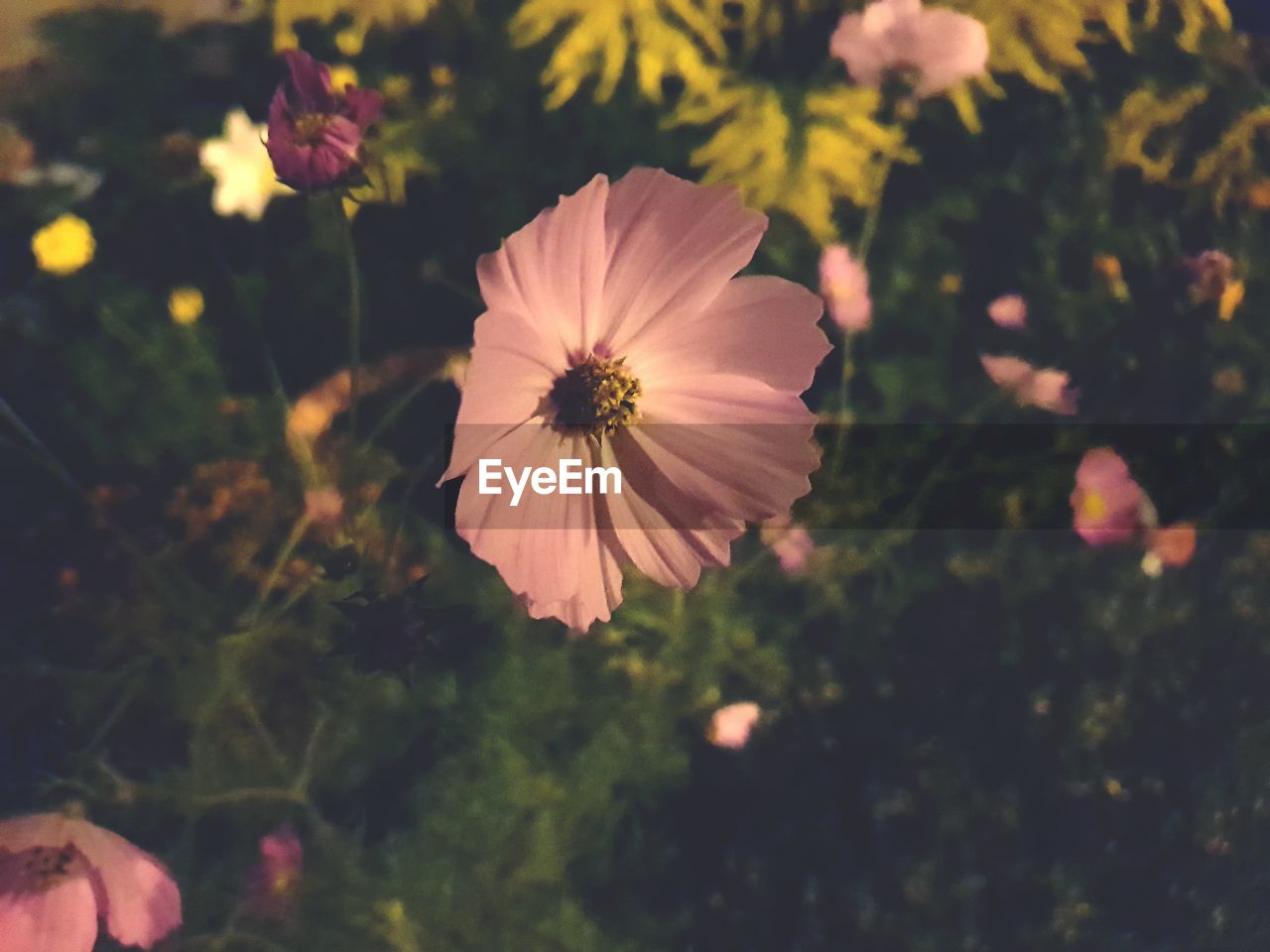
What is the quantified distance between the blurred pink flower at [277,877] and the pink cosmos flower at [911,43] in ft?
2.01

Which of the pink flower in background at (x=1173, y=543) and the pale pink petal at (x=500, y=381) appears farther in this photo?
the pink flower in background at (x=1173, y=543)

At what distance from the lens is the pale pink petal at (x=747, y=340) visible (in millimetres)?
529

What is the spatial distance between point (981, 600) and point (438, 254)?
1.45ft

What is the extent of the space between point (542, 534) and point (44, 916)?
36 cm

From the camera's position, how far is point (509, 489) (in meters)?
0.52

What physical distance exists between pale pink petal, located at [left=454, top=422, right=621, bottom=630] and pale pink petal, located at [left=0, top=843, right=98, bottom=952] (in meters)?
0.31

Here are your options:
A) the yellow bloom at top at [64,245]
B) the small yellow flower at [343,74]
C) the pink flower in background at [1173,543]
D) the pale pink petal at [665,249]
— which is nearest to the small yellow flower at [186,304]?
the yellow bloom at top at [64,245]

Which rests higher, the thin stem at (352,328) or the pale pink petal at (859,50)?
the pale pink petal at (859,50)

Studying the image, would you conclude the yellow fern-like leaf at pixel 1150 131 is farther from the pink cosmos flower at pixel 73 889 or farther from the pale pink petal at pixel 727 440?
the pink cosmos flower at pixel 73 889

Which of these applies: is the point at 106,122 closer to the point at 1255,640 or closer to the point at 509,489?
the point at 509,489

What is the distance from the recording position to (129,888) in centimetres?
54

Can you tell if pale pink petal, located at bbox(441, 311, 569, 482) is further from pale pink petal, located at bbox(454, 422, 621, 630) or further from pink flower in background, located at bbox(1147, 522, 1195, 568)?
pink flower in background, located at bbox(1147, 522, 1195, 568)

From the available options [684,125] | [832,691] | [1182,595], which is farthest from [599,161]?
[1182,595]

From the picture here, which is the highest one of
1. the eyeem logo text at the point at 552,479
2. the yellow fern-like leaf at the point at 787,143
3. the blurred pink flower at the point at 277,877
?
the yellow fern-like leaf at the point at 787,143
